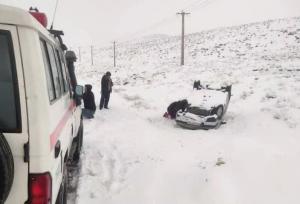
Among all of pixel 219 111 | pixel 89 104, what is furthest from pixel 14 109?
pixel 219 111

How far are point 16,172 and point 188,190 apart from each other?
4.93m

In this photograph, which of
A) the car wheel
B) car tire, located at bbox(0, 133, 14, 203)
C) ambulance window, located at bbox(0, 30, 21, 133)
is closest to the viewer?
car tire, located at bbox(0, 133, 14, 203)

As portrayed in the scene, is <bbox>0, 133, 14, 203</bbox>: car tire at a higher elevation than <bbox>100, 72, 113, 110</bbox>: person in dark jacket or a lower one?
higher

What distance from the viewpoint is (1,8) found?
10.4ft

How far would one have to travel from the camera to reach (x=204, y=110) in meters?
14.7

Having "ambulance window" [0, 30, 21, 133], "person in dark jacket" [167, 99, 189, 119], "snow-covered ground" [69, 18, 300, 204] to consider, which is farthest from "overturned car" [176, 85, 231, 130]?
"ambulance window" [0, 30, 21, 133]

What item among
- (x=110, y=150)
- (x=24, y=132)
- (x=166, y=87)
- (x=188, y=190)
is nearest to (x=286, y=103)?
(x=110, y=150)

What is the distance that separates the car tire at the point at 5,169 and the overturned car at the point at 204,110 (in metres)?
11.4

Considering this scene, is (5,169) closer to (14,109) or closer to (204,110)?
(14,109)

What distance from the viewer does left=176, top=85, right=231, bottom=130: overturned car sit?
14258 millimetres

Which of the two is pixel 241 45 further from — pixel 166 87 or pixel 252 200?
pixel 252 200

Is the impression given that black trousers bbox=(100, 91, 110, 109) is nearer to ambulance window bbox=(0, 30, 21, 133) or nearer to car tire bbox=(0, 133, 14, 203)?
ambulance window bbox=(0, 30, 21, 133)

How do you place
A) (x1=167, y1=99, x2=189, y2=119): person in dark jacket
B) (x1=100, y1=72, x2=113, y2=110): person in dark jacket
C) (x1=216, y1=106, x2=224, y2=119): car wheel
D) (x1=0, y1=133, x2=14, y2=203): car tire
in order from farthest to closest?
1. (x1=100, y1=72, x2=113, y2=110): person in dark jacket
2. (x1=167, y1=99, x2=189, y2=119): person in dark jacket
3. (x1=216, y1=106, x2=224, y2=119): car wheel
4. (x1=0, y1=133, x2=14, y2=203): car tire

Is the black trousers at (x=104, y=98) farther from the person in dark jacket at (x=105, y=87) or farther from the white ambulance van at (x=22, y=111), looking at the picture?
the white ambulance van at (x=22, y=111)
